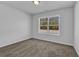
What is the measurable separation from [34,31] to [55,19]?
2008 mm

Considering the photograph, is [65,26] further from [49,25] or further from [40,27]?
[40,27]

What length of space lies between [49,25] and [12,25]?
242cm

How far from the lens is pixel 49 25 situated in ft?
18.4

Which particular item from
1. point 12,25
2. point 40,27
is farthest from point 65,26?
point 12,25

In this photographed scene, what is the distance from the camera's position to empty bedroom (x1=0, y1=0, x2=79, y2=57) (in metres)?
3.75

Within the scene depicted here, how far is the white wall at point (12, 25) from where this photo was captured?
13.8 feet

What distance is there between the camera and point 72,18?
4289 millimetres

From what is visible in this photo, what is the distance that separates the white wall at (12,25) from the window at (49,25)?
108cm

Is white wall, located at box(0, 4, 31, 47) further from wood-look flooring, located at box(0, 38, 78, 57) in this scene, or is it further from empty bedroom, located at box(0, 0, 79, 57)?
wood-look flooring, located at box(0, 38, 78, 57)

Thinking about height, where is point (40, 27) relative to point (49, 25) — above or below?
below

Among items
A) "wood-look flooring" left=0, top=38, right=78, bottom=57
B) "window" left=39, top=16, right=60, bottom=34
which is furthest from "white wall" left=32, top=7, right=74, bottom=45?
"wood-look flooring" left=0, top=38, right=78, bottom=57

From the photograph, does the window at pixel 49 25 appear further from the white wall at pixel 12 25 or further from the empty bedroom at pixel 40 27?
the white wall at pixel 12 25

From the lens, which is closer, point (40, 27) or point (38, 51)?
point (38, 51)

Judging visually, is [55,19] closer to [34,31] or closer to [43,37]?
[43,37]
